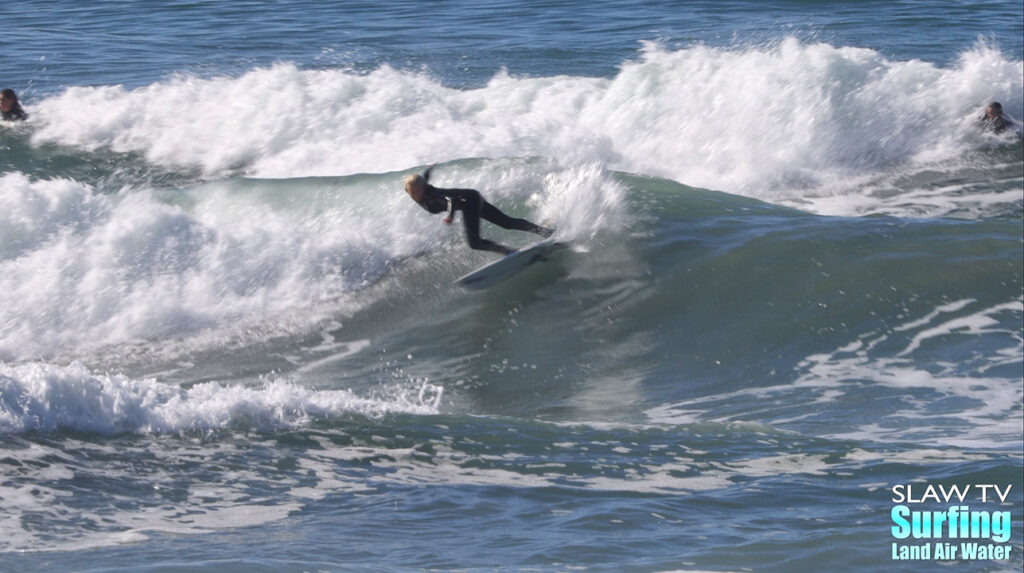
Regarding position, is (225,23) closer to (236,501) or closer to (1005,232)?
(1005,232)

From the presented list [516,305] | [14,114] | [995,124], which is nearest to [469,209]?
[516,305]

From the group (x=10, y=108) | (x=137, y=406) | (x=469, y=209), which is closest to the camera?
(x=137, y=406)

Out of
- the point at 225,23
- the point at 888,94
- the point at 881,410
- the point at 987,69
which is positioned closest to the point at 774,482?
the point at 881,410

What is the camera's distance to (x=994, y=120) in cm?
1555

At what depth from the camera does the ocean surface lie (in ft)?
20.5

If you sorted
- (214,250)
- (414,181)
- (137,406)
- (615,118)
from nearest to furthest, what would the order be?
1. (137,406)
2. (414,181)
3. (214,250)
4. (615,118)

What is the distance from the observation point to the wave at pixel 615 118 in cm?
1508

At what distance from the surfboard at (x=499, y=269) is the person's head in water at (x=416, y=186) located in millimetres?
837

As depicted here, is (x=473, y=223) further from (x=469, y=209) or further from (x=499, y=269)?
(x=499, y=269)

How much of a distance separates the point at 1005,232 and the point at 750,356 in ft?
11.1

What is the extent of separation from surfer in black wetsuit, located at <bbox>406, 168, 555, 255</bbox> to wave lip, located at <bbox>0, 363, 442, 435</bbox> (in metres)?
2.67

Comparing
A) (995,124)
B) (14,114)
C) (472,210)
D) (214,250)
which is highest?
(14,114)

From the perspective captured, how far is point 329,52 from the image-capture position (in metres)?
Result: 19.1

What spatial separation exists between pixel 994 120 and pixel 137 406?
12202mm
